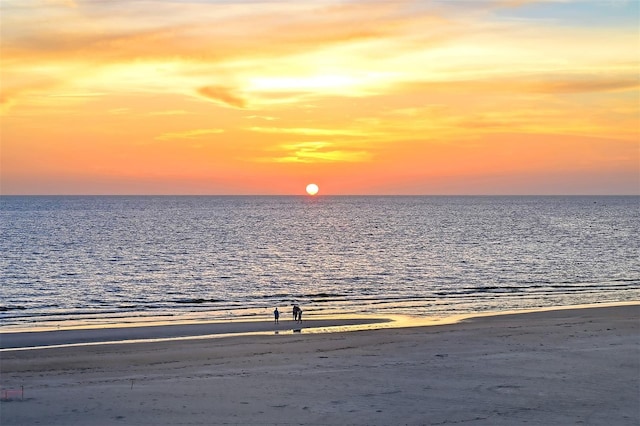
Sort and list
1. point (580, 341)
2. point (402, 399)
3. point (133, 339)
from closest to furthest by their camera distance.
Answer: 1. point (402, 399)
2. point (580, 341)
3. point (133, 339)

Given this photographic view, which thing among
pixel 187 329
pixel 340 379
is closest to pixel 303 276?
pixel 187 329

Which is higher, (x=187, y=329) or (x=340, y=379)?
(x=340, y=379)

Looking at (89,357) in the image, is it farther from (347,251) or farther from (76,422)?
(347,251)

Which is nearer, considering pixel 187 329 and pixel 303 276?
pixel 187 329

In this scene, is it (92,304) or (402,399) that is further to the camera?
(92,304)

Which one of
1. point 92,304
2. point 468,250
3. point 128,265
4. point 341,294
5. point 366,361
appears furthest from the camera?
point 468,250

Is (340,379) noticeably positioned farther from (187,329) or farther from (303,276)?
(303,276)

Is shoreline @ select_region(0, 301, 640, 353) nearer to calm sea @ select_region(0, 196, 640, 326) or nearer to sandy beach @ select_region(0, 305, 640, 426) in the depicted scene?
sandy beach @ select_region(0, 305, 640, 426)

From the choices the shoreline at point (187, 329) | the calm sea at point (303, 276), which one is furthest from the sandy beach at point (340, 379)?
the calm sea at point (303, 276)

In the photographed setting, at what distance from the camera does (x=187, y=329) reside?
127ft

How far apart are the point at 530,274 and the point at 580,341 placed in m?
38.9

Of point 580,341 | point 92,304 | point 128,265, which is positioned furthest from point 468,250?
point 580,341

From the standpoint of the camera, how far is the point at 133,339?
1394 inches

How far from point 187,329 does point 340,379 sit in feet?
52.1
